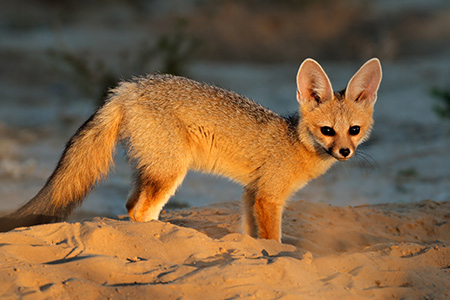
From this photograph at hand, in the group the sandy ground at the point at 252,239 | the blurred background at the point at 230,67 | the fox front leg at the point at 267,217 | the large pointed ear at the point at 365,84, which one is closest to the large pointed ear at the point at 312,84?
the large pointed ear at the point at 365,84

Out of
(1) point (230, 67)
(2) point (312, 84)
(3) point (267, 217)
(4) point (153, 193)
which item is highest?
(1) point (230, 67)

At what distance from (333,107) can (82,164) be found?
2.31 m

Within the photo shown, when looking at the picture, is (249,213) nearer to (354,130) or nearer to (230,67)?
(354,130)

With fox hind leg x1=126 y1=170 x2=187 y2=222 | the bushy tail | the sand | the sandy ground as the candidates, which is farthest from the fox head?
the bushy tail

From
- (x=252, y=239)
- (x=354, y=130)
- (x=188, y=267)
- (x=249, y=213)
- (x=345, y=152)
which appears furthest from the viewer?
(x=249, y=213)

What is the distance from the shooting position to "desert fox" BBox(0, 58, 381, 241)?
5039 millimetres

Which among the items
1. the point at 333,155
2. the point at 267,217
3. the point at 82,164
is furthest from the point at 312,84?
the point at 82,164

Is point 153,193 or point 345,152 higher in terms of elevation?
point 345,152

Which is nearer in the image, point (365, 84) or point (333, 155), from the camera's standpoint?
point (333, 155)

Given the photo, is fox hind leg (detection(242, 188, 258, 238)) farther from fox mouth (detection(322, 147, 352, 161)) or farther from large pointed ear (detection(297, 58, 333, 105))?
large pointed ear (detection(297, 58, 333, 105))

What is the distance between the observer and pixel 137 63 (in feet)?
50.7

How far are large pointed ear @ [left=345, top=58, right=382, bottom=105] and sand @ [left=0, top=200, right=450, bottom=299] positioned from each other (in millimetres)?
1418

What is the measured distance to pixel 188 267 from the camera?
12.2 feet

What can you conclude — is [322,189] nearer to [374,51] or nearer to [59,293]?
[59,293]
